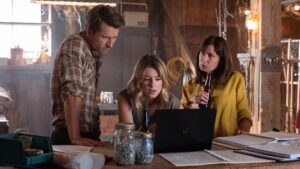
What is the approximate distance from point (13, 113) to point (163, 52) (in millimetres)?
2660

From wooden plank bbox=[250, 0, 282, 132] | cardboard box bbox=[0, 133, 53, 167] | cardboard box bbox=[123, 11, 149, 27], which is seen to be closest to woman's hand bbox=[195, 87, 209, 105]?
cardboard box bbox=[0, 133, 53, 167]

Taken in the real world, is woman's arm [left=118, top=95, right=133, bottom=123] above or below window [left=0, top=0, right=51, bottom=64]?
below

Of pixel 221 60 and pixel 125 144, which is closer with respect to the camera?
pixel 125 144

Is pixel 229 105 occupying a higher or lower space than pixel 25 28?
lower

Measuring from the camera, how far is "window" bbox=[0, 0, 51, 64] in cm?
631

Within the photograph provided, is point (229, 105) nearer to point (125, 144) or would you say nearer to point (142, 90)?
point (142, 90)

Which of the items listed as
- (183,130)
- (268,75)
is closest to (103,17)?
(183,130)

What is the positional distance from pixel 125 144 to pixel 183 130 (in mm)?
306

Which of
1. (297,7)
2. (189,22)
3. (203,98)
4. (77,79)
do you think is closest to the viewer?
(77,79)

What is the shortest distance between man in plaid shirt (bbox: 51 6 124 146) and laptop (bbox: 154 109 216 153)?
470 millimetres

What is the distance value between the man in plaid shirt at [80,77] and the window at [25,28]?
4.22 meters

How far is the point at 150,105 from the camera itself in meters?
2.39

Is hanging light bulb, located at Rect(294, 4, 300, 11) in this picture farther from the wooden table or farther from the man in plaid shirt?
the wooden table

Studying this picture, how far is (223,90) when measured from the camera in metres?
2.57
